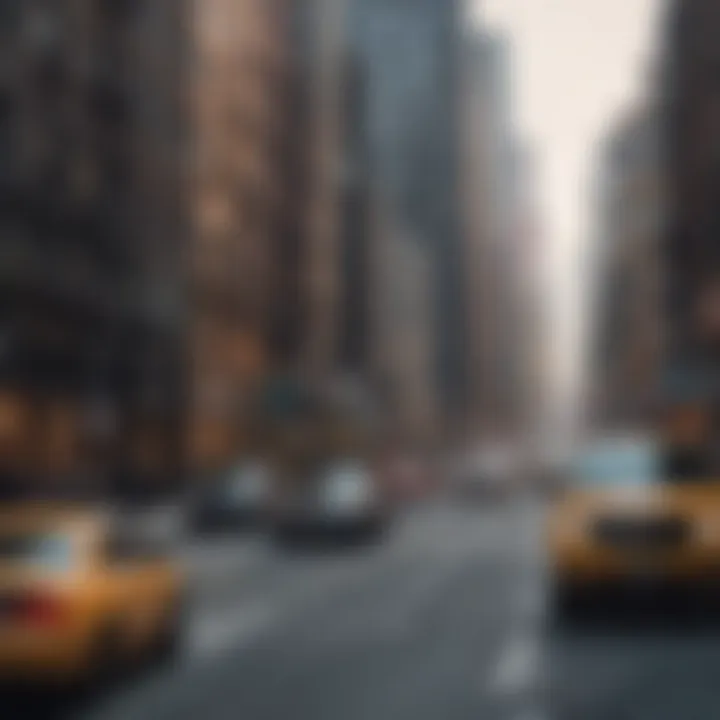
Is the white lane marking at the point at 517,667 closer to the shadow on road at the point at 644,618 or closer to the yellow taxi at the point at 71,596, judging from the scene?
the shadow on road at the point at 644,618

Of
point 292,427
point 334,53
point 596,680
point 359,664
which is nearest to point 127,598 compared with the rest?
point 359,664

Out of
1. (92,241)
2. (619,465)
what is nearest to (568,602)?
(619,465)

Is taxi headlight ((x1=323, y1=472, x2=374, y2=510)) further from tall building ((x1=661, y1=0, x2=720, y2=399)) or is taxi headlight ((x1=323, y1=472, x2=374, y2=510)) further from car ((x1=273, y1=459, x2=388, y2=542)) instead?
tall building ((x1=661, y1=0, x2=720, y2=399))

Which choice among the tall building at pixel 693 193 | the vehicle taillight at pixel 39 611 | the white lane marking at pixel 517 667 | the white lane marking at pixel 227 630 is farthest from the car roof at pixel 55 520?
the tall building at pixel 693 193

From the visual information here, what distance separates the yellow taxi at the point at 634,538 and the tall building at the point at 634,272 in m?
96.6

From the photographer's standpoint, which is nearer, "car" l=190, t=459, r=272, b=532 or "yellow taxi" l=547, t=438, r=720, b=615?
"yellow taxi" l=547, t=438, r=720, b=615

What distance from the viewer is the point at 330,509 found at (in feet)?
110

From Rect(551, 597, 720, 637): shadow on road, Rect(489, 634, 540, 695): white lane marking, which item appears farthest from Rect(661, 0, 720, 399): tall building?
Rect(489, 634, 540, 695): white lane marking

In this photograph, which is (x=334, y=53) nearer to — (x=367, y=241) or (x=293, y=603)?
(x=367, y=241)

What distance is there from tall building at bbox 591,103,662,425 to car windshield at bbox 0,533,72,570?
335 ft

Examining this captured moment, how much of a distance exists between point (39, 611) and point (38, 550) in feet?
2.21

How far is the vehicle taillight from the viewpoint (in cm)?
1140

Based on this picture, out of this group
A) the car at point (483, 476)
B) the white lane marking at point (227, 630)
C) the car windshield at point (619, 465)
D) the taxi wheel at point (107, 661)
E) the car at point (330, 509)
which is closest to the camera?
the taxi wheel at point (107, 661)

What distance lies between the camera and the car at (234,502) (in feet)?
127
